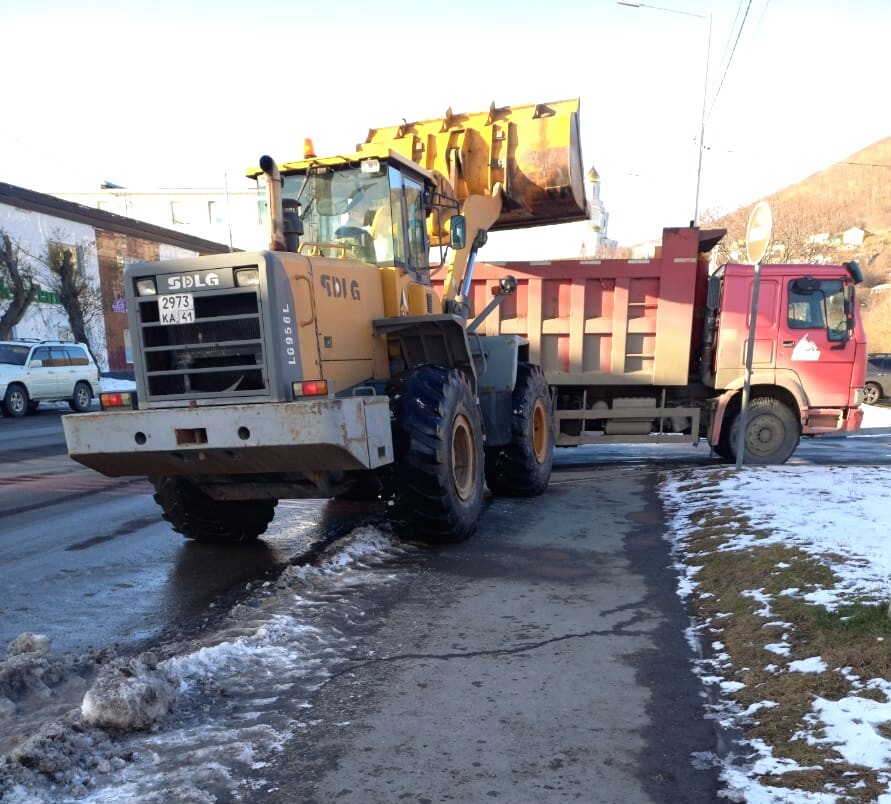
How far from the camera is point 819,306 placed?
9391mm

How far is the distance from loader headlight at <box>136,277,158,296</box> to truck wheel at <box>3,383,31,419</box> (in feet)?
52.7

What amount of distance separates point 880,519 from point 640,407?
454cm

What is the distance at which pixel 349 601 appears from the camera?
4609 millimetres

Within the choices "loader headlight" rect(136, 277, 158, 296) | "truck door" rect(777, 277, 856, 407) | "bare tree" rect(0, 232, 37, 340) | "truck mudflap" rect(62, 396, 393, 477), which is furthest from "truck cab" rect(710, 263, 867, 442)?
"bare tree" rect(0, 232, 37, 340)

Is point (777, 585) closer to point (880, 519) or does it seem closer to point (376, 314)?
point (880, 519)

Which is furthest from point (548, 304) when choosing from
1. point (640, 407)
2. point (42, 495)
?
point (42, 495)

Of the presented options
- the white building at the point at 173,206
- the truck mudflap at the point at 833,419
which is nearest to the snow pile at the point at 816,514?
the truck mudflap at the point at 833,419

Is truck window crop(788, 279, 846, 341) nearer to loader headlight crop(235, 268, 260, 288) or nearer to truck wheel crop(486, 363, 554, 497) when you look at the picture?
truck wheel crop(486, 363, 554, 497)

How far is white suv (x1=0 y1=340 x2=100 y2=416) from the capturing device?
18.9 meters

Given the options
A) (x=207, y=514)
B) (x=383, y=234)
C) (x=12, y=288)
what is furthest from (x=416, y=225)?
(x=12, y=288)

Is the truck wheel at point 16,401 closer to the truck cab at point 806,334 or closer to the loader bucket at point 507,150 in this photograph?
the loader bucket at point 507,150

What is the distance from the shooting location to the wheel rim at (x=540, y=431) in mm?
8336

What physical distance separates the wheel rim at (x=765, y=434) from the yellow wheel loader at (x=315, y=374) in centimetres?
381

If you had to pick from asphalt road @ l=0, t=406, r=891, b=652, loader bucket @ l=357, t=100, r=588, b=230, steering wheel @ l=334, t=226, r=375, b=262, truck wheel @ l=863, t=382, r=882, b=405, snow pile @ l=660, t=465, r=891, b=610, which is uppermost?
loader bucket @ l=357, t=100, r=588, b=230
